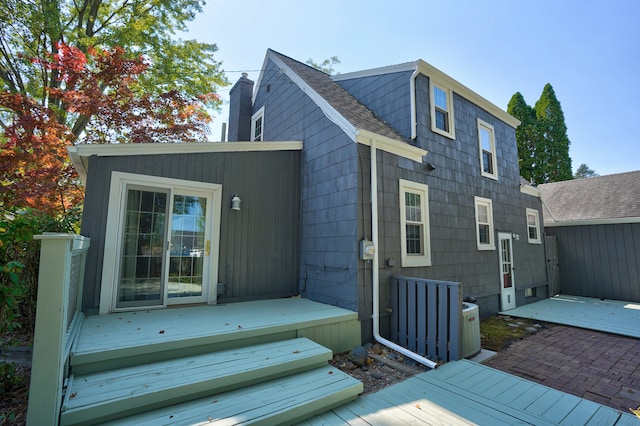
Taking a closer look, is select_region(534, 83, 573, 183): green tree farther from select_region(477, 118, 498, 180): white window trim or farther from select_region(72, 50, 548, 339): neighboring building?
select_region(72, 50, 548, 339): neighboring building

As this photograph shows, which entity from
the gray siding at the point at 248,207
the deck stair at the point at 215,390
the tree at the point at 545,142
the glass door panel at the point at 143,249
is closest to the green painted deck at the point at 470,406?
the deck stair at the point at 215,390

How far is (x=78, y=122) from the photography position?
853cm

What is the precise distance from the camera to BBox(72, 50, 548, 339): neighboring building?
427cm

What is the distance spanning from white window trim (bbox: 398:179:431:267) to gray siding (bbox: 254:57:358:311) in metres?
1.08

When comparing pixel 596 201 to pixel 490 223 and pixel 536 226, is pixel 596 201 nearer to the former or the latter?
pixel 536 226

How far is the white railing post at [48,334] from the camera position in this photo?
1810 mm

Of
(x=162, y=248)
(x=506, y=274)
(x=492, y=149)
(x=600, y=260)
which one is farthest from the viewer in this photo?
(x=600, y=260)

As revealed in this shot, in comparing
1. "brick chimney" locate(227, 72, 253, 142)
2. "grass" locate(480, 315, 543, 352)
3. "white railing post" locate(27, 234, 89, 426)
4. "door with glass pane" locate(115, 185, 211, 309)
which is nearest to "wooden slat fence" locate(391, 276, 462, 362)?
"grass" locate(480, 315, 543, 352)

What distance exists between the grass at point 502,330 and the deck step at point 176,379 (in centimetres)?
340

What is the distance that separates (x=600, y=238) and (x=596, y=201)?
1.74 meters

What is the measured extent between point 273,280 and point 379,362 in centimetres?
238

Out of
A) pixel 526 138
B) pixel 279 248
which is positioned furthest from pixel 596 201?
pixel 526 138

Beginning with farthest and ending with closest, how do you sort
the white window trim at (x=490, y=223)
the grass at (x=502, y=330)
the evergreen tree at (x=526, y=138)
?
the evergreen tree at (x=526, y=138)
the white window trim at (x=490, y=223)
the grass at (x=502, y=330)

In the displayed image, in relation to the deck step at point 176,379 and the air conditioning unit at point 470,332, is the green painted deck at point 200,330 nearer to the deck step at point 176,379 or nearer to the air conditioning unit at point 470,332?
the deck step at point 176,379
